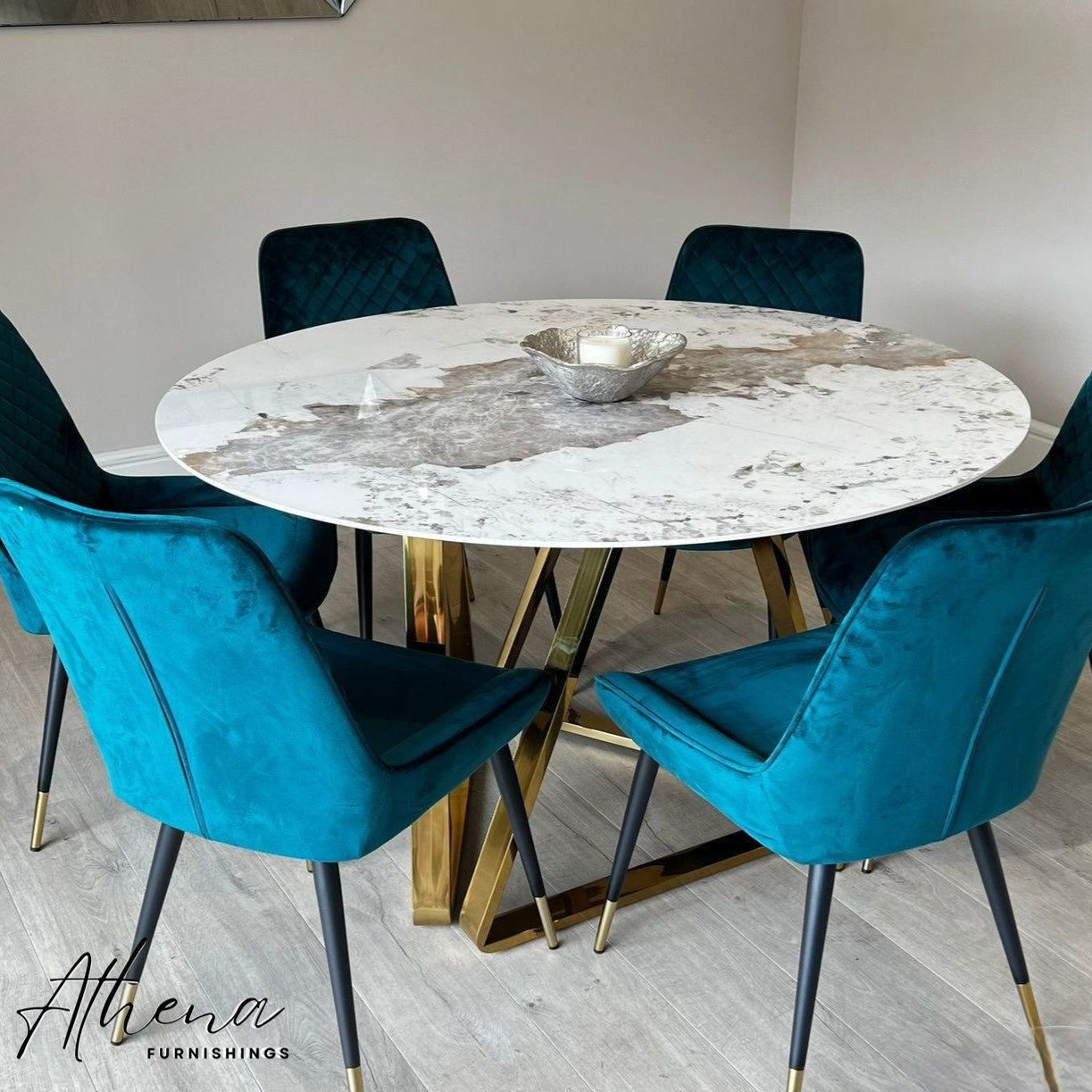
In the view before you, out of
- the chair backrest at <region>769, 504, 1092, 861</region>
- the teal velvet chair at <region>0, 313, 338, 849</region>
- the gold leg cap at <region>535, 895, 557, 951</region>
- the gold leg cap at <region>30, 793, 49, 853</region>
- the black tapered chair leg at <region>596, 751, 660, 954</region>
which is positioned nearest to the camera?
the chair backrest at <region>769, 504, 1092, 861</region>

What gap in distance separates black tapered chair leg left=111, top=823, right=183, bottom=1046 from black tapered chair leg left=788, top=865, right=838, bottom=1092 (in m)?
0.74

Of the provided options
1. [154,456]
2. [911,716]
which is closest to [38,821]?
[911,716]

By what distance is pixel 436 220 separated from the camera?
3.59 metres

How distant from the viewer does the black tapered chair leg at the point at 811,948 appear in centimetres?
142

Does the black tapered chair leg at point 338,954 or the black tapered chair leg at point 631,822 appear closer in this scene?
the black tapered chair leg at point 338,954

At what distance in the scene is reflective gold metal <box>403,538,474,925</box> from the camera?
177 centimetres

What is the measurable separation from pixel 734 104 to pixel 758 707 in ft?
9.52

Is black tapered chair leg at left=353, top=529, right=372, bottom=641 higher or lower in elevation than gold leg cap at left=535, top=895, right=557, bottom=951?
higher

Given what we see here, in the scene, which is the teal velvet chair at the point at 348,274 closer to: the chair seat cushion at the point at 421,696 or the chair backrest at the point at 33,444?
the chair backrest at the point at 33,444

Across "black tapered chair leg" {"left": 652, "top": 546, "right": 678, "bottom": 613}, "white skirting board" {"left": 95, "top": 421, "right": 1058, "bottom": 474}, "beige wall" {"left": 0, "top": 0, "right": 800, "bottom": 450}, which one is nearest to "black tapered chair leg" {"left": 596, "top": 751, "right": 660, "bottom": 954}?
"black tapered chair leg" {"left": 652, "top": 546, "right": 678, "bottom": 613}

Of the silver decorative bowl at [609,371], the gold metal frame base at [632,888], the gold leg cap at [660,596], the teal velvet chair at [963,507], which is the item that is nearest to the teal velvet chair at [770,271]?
the gold leg cap at [660,596]

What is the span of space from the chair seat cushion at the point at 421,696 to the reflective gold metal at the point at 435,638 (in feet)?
0.23

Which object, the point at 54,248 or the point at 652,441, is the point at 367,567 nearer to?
the point at 652,441

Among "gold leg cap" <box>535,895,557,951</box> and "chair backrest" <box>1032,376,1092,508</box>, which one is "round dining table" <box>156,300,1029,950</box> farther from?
"chair backrest" <box>1032,376,1092,508</box>
